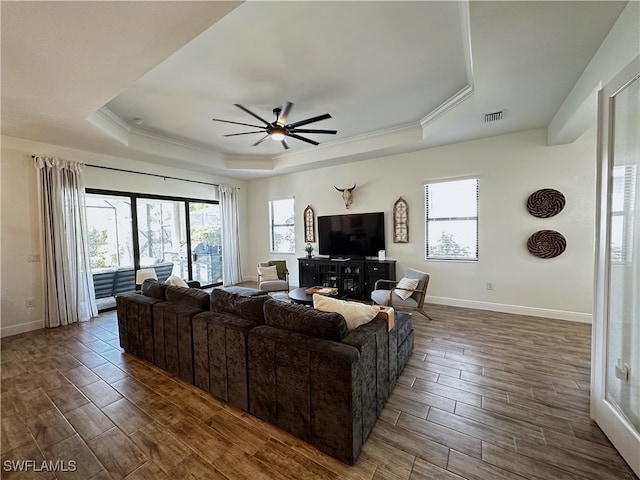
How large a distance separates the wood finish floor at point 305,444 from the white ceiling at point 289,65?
2867mm

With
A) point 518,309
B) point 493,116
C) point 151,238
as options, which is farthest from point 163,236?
point 518,309

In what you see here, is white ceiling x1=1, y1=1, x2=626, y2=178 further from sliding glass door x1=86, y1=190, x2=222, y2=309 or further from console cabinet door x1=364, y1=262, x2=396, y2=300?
console cabinet door x1=364, y1=262, x2=396, y2=300

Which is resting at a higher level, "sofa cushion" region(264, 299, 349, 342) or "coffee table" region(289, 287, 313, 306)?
"sofa cushion" region(264, 299, 349, 342)

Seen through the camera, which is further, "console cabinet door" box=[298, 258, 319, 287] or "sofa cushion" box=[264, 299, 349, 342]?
"console cabinet door" box=[298, 258, 319, 287]

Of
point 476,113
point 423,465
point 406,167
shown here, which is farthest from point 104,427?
point 406,167

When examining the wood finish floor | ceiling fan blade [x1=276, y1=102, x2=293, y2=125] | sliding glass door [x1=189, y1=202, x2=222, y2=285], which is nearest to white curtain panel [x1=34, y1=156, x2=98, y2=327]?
the wood finish floor

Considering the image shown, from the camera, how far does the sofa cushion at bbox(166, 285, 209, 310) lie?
247 cm

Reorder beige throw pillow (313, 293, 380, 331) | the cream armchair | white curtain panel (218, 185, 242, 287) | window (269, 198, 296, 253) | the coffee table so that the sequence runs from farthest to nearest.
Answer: window (269, 198, 296, 253) → white curtain panel (218, 185, 242, 287) → the cream armchair → the coffee table → beige throw pillow (313, 293, 380, 331)

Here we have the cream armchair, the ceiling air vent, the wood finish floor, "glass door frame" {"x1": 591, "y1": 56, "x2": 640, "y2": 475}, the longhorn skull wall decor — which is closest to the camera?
the wood finish floor

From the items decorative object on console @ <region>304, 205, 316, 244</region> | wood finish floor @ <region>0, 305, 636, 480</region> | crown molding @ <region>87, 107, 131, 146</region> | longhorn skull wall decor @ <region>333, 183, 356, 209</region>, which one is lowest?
wood finish floor @ <region>0, 305, 636, 480</region>

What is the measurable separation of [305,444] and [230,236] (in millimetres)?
5667

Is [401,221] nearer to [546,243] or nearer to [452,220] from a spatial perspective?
[452,220]

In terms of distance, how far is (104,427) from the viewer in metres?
1.93

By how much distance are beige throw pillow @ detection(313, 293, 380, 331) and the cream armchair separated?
3013mm
